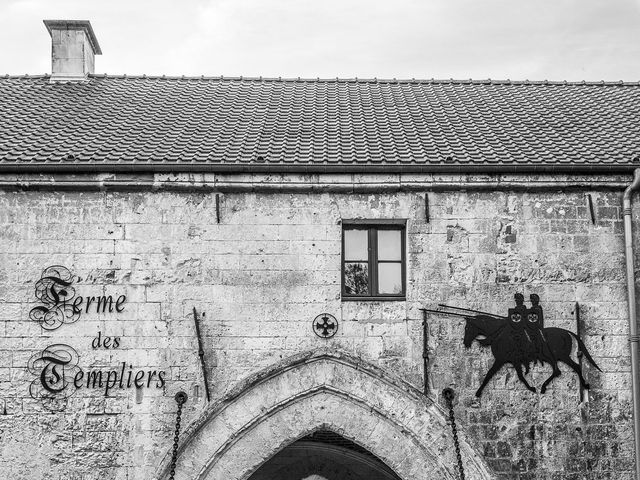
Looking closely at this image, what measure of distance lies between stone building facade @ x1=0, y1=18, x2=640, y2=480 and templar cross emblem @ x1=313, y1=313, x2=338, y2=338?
64 mm

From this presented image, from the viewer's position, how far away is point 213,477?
35.1 feet

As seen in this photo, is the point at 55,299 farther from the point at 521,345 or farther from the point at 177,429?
the point at 521,345

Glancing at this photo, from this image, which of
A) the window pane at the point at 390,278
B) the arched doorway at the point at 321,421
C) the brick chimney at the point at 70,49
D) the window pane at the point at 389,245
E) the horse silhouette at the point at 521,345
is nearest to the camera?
the arched doorway at the point at 321,421

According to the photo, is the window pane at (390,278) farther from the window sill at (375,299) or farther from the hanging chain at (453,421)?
the hanging chain at (453,421)

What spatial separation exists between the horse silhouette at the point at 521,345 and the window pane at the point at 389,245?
1.13 m

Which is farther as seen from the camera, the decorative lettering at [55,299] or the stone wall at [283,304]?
the decorative lettering at [55,299]

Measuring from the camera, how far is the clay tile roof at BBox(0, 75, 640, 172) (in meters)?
11.2

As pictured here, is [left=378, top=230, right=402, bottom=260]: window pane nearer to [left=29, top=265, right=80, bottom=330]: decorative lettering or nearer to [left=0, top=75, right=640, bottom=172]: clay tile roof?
[left=0, top=75, right=640, bottom=172]: clay tile roof

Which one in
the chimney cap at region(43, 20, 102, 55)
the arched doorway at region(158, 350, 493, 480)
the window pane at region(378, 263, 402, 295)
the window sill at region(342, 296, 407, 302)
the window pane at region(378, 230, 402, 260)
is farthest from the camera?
the chimney cap at region(43, 20, 102, 55)

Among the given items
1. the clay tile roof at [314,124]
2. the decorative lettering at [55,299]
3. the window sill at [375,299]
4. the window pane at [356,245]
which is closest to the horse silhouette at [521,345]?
the window sill at [375,299]

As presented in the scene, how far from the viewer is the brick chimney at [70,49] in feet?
53.5

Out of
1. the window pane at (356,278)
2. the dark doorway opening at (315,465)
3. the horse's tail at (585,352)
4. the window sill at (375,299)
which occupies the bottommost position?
the dark doorway opening at (315,465)

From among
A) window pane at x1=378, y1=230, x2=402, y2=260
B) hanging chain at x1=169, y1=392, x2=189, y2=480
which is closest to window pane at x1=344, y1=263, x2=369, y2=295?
window pane at x1=378, y1=230, x2=402, y2=260

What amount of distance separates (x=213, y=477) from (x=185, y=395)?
3.25ft
